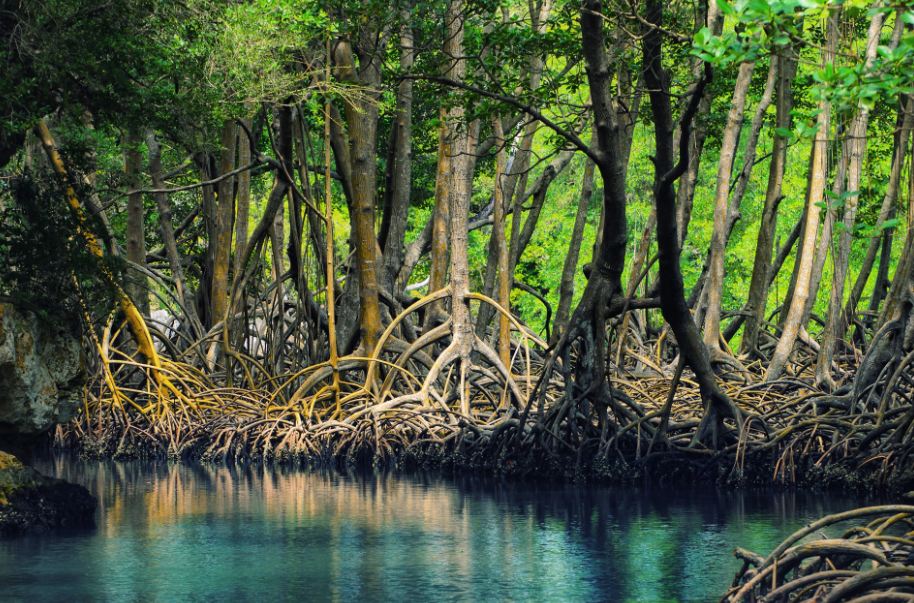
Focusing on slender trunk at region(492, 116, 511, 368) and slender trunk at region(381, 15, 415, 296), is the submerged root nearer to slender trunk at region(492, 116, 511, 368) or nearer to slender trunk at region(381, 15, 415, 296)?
slender trunk at region(492, 116, 511, 368)

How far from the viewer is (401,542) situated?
1044 centimetres

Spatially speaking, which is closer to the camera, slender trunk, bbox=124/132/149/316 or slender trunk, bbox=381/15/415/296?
slender trunk, bbox=381/15/415/296

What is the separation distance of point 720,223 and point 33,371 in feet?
27.8

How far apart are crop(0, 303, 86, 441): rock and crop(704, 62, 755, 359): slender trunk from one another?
761 cm

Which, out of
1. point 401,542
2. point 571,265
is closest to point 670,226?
point 401,542

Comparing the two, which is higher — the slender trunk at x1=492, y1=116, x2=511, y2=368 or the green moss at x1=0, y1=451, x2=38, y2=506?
the slender trunk at x1=492, y1=116, x2=511, y2=368

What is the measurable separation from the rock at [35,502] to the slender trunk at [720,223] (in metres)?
7.85

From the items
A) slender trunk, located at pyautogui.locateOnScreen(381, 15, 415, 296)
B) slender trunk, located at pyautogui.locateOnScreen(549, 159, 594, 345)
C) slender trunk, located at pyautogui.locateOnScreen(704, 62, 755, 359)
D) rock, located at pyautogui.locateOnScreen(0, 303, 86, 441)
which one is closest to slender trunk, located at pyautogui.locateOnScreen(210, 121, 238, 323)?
slender trunk, located at pyautogui.locateOnScreen(381, 15, 415, 296)

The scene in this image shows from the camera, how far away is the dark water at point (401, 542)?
8648mm

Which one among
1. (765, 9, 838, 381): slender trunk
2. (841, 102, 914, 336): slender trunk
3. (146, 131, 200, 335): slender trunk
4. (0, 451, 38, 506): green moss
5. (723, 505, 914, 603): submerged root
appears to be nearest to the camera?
(723, 505, 914, 603): submerged root

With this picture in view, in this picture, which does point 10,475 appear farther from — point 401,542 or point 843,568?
point 843,568

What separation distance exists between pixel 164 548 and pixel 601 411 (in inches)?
189

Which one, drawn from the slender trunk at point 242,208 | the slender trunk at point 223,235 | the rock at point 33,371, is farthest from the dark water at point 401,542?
the slender trunk at point 223,235

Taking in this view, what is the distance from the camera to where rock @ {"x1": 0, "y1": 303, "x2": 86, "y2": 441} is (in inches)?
442
